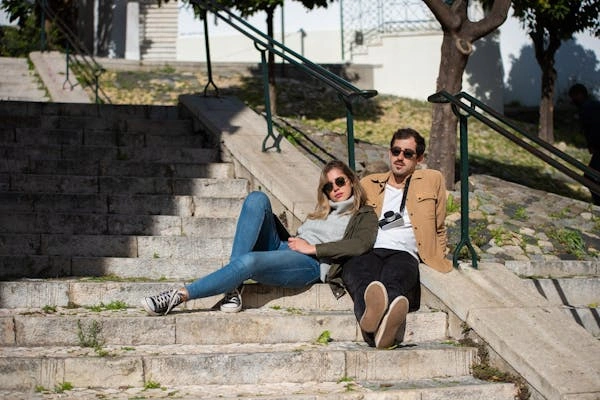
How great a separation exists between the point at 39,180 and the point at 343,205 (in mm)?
2739

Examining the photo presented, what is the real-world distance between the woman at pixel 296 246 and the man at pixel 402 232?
0.13 m

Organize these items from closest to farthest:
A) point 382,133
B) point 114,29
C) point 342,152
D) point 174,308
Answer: point 174,308 < point 342,152 < point 382,133 < point 114,29

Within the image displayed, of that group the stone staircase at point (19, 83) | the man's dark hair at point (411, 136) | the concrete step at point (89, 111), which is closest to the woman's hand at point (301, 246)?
the man's dark hair at point (411, 136)

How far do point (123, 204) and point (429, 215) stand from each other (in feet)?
8.20

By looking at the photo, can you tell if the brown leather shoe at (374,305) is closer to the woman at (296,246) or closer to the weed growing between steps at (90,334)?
the woman at (296,246)

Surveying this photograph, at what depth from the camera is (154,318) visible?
520cm

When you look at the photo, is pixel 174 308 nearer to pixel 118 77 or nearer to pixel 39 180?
pixel 39 180

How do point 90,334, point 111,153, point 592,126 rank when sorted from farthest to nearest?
point 592,126 < point 111,153 < point 90,334

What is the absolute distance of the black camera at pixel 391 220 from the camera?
5.88 meters

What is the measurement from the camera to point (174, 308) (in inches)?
219

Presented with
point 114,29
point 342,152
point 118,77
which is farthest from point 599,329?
point 114,29

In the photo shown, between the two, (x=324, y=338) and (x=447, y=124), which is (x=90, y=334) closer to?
(x=324, y=338)

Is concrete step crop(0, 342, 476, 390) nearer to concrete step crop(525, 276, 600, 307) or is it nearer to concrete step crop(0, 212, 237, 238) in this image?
concrete step crop(0, 212, 237, 238)

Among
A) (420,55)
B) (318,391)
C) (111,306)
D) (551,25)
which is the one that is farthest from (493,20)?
(420,55)
